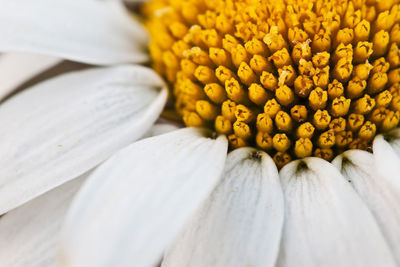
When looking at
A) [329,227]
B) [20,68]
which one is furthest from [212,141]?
[20,68]

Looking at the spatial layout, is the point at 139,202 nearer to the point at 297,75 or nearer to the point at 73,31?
the point at 297,75

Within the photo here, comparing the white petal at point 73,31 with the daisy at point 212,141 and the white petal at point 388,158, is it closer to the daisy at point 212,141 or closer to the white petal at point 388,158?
the daisy at point 212,141

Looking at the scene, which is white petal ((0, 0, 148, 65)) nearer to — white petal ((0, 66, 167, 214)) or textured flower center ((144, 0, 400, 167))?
white petal ((0, 66, 167, 214))

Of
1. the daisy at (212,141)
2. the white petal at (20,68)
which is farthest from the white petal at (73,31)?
the white petal at (20,68)

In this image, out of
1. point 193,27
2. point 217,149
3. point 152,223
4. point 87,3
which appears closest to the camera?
point 152,223

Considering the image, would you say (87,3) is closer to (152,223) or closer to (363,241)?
(152,223)

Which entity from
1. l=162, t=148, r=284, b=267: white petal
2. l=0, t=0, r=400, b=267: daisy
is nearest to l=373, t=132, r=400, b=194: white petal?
l=0, t=0, r=400, b=267: daisy

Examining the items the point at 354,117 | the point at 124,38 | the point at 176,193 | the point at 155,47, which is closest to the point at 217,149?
the point at 176,193
